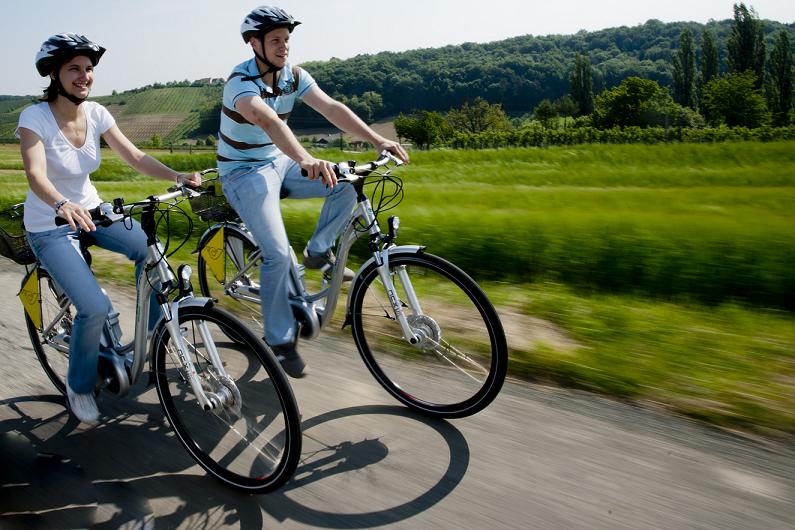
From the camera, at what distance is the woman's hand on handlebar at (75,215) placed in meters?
2.96

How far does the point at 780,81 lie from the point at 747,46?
6.54 meters

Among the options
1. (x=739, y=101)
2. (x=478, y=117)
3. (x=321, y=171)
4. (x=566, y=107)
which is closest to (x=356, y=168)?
(x=321, y=171)

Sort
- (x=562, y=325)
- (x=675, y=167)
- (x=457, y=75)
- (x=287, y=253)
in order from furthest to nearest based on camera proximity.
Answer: (x=457, y=75)
(x=675, y=167)
(x=562, y=325)
(x=287, y=253)

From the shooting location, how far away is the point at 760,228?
789 centimetres

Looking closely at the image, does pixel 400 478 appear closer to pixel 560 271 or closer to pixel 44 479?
pixel 44 479

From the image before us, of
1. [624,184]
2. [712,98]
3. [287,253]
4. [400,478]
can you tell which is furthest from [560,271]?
[712,98]

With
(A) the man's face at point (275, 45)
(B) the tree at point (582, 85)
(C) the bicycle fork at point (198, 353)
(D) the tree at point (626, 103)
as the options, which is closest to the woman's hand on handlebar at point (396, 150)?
(A) the man's face at point (275, 45)

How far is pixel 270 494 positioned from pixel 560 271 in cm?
498

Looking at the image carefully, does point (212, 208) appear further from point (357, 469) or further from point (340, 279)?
point (357, 469)

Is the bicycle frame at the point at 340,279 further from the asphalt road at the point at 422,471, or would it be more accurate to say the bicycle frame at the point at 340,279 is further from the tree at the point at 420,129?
the tree at the point at 420,129

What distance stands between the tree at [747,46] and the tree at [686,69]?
57.5ft

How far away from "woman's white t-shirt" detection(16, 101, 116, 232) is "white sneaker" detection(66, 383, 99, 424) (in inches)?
36.2

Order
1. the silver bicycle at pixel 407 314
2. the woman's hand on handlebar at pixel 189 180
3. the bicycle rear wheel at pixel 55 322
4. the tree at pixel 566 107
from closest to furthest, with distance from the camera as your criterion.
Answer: the woman's hand on handlebar at pixel 189 180
the silver bicycle at pixel 407 314
the bicycle rear wheel at pixel 55 322
the tree at pixel 566 107

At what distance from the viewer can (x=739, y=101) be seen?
67.0 meters
